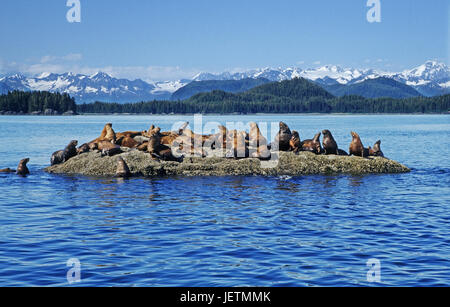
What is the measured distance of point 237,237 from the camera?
1435cm

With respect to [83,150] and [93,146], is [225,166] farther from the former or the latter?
[83,150]

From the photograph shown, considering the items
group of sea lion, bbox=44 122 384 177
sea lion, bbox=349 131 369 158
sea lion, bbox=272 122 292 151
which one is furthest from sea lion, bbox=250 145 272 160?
sea lion, bbox=349 131 369 158

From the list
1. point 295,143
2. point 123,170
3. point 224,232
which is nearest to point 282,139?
point 295,143

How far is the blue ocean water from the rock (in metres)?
Answer: 2.13

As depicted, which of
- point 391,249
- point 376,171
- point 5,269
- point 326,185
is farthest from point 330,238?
point 376,171

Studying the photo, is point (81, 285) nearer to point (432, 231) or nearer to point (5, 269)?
point (5, 269)

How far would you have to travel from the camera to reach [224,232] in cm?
1495

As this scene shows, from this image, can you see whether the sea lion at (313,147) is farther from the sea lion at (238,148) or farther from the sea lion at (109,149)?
the sea lion at (109,149)

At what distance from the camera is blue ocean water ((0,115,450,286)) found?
11047 millimetres

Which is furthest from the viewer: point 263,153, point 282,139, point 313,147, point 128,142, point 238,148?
point 128,142

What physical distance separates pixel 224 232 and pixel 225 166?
41.5ft

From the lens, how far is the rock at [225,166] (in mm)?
27250

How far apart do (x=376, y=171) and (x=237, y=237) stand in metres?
16.1

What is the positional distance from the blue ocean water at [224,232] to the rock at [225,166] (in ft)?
6.98
